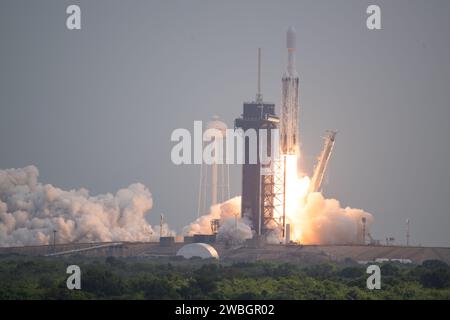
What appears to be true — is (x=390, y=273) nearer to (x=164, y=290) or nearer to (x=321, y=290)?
(x=321, y=290)

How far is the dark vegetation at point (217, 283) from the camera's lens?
144 metres

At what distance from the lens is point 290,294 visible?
477 feet

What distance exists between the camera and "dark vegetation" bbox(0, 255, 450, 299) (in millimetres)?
143875

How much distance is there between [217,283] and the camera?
152375mm
